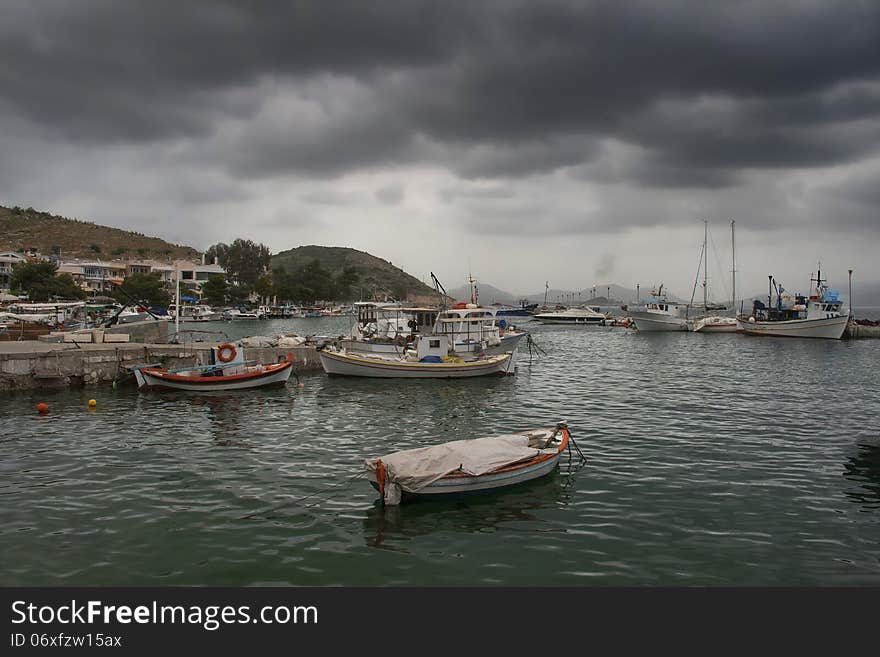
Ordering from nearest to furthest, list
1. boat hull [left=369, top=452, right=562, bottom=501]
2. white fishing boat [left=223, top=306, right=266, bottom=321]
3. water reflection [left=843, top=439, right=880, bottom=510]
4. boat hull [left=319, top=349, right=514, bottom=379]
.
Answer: boat hull [left=369, top=452, right=562, bottom=501]
water reflection [left=843, top=439, right=880, bottom=510]
boat hull [left=319, top=349, right=514, bottom=379]
white fishing boat [left=223, top=306, right=266, bottom=321]

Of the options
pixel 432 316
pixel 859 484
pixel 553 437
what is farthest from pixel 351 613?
pixel 432 316

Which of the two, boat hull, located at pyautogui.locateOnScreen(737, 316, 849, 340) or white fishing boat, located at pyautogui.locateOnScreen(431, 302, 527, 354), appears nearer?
white fishing boat, located at pyautogui.locateOnScreen(431, 302, 527, 354)

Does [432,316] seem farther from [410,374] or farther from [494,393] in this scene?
[494,393]

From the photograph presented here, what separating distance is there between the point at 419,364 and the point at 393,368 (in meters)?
1.53

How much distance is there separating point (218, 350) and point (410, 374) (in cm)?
1062

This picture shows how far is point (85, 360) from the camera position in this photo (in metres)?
28.4

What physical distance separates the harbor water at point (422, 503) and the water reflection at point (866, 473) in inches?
3.0

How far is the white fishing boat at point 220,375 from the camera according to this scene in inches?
1061

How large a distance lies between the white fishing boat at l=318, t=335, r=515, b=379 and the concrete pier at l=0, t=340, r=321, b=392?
139 inches

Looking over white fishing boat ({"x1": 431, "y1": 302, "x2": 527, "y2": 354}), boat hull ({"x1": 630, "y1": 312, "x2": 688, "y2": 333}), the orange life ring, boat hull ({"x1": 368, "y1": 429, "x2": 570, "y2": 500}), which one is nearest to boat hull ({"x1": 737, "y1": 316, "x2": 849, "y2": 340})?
boat hull ({"x1": 630, "y1": 312, "x2": 688, "y2": 333})

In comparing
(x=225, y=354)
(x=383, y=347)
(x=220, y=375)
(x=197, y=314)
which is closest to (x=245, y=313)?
(x=197, y=314)

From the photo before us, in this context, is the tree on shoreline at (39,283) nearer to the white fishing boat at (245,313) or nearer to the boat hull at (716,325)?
the white fishing boat at (245,313)

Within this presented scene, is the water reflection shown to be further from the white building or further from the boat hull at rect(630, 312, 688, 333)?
the white building

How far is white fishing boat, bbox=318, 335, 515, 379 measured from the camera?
32969 mm
